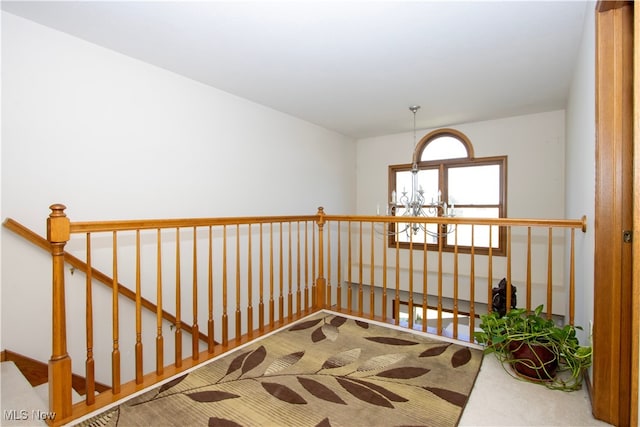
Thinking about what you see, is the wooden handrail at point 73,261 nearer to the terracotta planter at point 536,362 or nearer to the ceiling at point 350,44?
the ceiling at point 350,44

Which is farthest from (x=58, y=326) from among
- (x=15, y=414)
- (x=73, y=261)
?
(x=73, y=261)

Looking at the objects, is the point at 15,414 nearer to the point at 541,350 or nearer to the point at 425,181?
the point at 541,350

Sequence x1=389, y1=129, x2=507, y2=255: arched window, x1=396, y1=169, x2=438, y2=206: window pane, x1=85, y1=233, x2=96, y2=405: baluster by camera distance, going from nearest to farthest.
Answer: x1=85, y1=233, x2=96, y2=405: baluster, x1=389, y1=129, x2=507, y2=255: arched window, x1=396, y1=169, x2=438, y2=206: window pane

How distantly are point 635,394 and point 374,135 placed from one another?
4531 millimetres

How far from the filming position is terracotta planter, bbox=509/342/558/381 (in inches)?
70.8

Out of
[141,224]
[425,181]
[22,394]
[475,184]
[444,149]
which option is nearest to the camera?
[22,394]

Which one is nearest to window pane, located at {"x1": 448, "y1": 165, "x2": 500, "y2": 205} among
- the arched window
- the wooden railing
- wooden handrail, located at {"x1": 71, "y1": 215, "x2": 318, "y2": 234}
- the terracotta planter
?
the arched window

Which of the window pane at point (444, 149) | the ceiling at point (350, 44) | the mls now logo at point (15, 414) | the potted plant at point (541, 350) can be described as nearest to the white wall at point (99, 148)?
the ceiling at point (350, 44)

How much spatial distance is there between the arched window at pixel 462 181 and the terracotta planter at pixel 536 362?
7.76ft

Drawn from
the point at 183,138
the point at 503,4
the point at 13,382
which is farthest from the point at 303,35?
the point at 13,382

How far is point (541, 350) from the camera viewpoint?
1812mm

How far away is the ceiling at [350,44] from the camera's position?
192cm

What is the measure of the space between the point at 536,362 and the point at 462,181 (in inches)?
124

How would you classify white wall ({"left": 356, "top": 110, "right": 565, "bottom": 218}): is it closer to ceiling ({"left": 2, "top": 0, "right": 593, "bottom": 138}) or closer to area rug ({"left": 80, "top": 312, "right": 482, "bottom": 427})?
ceiling ({"left": 2, "top": 0, "right": 593, "bottom": 138})
